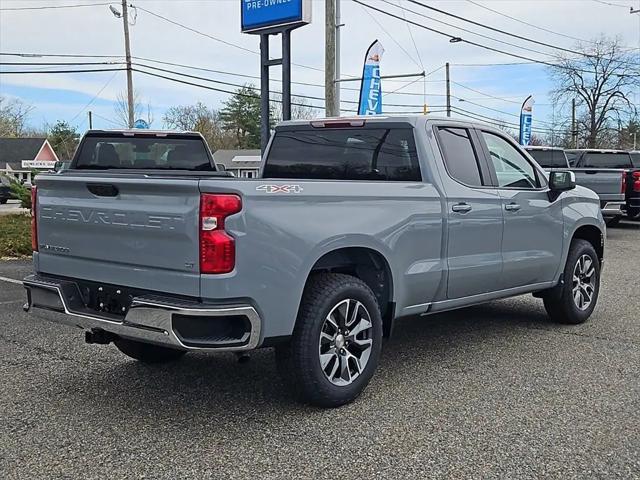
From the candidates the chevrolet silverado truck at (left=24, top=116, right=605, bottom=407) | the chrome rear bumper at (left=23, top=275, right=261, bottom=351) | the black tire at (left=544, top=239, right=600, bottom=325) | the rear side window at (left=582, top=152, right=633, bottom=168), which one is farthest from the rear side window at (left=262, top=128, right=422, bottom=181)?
the rear side window at (left=582, top=152, right=633, bottom=168)

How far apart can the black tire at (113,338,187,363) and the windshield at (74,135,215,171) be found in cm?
393

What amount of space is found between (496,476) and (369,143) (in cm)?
286

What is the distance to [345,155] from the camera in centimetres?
569

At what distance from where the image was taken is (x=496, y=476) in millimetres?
3562

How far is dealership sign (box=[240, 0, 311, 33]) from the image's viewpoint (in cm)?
1148

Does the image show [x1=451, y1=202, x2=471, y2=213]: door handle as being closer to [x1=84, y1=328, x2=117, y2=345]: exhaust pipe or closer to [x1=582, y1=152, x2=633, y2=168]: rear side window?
[x1=84, y1=328, x2=117, y2=345]: exhaust pipe

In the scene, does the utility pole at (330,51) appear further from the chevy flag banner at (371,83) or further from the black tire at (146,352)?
the black tire at (146,352)

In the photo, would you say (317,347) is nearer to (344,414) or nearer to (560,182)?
(344,414)

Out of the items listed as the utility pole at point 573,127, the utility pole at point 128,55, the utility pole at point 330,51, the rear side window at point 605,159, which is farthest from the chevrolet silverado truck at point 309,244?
the utility pole at point 573,127

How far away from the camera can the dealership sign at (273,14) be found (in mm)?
11477

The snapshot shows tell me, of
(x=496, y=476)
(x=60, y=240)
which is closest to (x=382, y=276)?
(x=496, y=476)

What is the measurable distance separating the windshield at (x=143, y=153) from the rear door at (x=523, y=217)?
444 centimetres

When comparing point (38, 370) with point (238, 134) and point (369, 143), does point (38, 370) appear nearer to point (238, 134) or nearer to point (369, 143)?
point (369, 143)

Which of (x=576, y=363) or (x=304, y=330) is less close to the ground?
(x=304, y=330)
